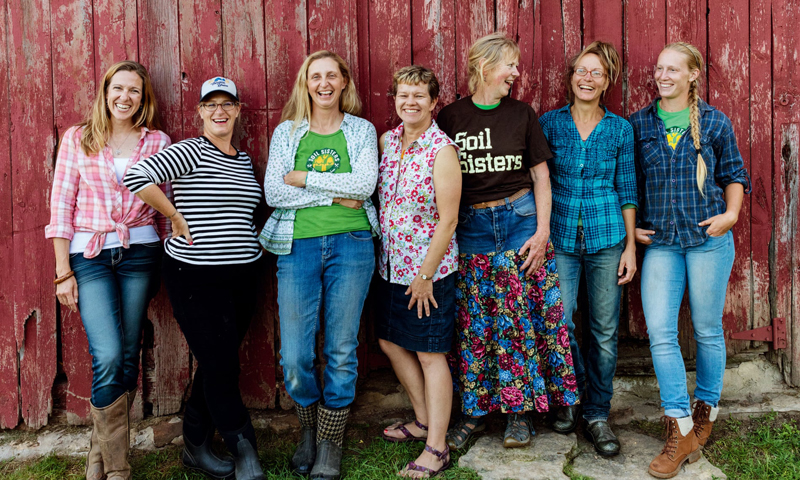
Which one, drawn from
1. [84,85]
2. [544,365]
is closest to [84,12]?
[84,85]

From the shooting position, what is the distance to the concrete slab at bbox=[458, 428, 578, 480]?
9.09 ft

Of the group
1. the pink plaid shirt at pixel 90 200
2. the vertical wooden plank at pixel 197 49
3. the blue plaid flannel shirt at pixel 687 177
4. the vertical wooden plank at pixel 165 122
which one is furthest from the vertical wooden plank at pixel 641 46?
the pink plaid shirt at pixel 90 200

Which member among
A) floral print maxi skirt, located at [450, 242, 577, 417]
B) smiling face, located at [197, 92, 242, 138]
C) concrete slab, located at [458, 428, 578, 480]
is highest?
smiling face, located at [197, 92, 242, 138]

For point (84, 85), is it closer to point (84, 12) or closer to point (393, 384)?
point (84, 12)

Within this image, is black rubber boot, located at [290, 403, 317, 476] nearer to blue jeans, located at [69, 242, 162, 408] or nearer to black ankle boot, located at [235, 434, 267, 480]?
black ankle boot, located at [235, 434, 267, 480]

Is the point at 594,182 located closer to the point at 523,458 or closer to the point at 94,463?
the point at 523,458

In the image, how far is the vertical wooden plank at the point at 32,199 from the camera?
3.14m

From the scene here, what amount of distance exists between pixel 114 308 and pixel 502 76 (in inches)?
90.3

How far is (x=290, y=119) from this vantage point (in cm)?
296

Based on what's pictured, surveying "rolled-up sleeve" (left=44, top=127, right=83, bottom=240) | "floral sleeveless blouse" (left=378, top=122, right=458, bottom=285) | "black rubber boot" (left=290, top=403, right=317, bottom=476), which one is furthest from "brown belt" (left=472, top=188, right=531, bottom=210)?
"rolled-up sleeve" (left=44, top=127, right=83, bottom=240)

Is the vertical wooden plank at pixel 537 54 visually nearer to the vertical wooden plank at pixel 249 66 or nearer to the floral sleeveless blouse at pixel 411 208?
the floral sleeveless blouse at pixel 411 208

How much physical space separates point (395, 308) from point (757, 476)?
2020 mm

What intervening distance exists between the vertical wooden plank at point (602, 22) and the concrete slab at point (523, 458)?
2.09 metres

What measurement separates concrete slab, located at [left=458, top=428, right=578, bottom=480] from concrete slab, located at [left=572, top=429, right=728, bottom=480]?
0.09m
